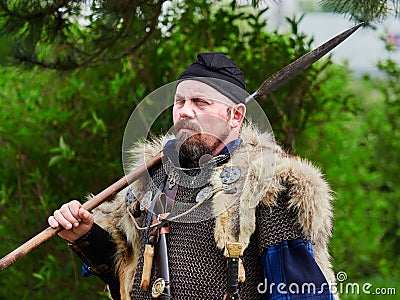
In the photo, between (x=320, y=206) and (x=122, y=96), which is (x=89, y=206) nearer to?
(x=320, y=206)

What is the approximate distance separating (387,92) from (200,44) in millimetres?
2061

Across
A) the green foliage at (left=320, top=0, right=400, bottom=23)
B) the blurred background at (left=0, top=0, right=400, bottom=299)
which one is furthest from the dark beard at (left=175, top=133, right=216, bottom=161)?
the blurred background at (left=0, top=0, right=400, bottom=299)

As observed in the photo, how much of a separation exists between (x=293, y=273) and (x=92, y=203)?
0.79 metres

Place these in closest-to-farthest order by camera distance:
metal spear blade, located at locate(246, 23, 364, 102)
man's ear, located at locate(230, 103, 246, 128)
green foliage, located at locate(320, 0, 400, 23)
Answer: man's ear, located at locate(230, 103, 246, 128), metal spear blade, located at locate(246, 23, 364, 102), green foliage, located at locate(320, 0, 400, 23)

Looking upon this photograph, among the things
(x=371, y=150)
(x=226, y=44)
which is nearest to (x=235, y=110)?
(x=226, y=44)

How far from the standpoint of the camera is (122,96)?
4.66 meters

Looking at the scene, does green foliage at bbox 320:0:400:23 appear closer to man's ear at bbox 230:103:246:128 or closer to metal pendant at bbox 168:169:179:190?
man's ear at bbox 230:103:246:128

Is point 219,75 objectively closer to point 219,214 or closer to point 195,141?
point 195,141

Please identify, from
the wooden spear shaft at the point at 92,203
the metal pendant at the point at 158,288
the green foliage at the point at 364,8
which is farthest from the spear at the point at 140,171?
the metal pendant at the point at 158,288

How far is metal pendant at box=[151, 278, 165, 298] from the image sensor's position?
8.44 feet

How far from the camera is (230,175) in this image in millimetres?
2592

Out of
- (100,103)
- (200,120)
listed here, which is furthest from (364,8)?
(100,103)

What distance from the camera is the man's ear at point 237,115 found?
107 inches

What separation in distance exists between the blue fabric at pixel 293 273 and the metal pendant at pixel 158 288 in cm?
36
